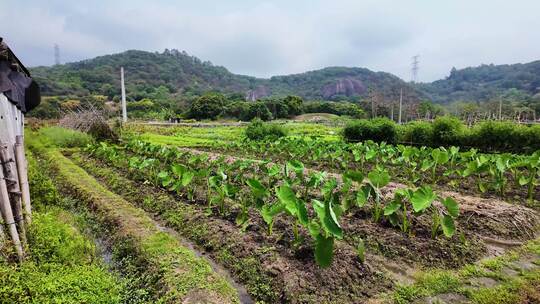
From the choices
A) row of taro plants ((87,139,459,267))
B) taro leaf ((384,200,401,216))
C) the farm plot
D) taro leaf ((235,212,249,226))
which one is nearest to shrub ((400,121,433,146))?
the farm plot

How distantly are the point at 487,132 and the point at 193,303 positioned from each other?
19.7 m

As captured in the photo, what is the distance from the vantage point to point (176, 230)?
674cm

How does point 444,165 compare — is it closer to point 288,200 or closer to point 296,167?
point 296,167

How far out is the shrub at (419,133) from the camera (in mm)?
21406

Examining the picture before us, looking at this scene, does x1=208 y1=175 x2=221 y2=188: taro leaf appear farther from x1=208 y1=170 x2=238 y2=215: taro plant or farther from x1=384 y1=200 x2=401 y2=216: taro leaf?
x1=384 y1=200 x2=401 y2=216: taro leaf

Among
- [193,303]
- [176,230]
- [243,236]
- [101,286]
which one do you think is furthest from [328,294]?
[176,230]

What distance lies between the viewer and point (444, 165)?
41.3ft

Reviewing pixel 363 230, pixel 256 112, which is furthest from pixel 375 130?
pixel 256 112

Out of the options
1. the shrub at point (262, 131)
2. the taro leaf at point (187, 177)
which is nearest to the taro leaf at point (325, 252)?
the taro leaf at point (187, 177)

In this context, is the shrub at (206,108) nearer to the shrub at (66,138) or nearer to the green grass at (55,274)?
the shrub at (66,138)

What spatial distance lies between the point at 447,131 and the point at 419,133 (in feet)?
6.27

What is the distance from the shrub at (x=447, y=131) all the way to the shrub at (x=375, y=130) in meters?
3.30

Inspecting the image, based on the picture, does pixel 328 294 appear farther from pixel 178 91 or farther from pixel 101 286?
pixel 178 91

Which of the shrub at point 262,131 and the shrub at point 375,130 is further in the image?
the shrub at point 262,131
